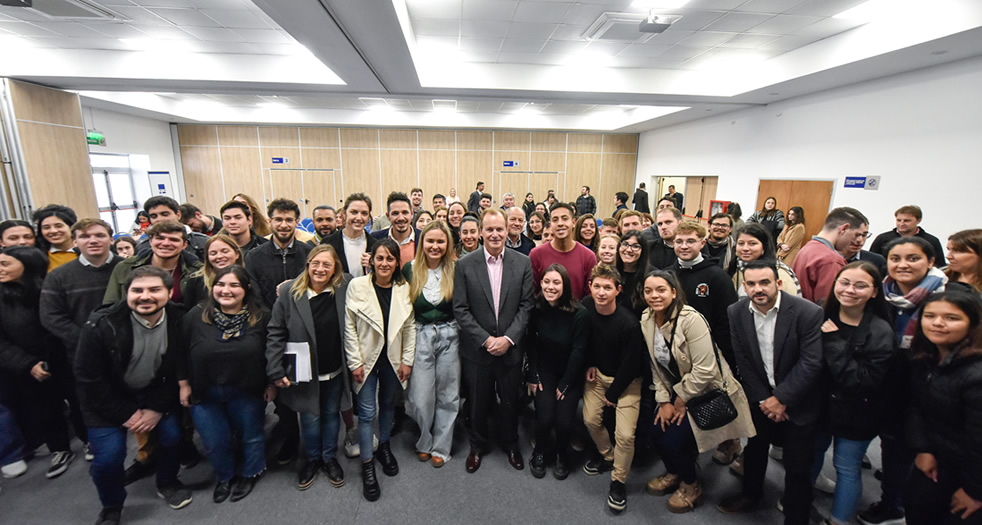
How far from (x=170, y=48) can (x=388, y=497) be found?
751 cm

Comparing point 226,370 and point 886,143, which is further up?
point 886,143

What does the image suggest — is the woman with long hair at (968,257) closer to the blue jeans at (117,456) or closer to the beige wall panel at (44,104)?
the blue jeans at (117,456)

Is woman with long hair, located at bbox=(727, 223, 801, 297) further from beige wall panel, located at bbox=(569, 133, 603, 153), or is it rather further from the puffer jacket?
beige wall panel, located at bbox=(569, 133, 603, 153)

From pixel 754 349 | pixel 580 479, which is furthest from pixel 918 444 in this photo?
pixel 580 479

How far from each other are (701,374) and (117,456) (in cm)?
360

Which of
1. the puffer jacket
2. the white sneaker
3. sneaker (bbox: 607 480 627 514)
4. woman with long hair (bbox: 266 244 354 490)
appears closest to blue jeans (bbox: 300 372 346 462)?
woman with long hair (bbox: 266 244 354 490)

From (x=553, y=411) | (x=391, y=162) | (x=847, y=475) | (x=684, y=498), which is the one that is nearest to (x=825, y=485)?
(x=847, y=475)

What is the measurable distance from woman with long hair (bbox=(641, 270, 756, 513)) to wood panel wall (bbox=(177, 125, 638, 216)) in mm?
10981

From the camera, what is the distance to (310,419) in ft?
8.64

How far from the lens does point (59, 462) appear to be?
9.16ft

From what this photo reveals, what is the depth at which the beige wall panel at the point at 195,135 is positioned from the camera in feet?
37.7

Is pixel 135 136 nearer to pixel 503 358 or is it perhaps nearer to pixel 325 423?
pixel 325 423

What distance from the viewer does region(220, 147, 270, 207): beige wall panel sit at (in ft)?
38.8

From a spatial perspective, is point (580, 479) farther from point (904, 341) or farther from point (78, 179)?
point (78, 179)
